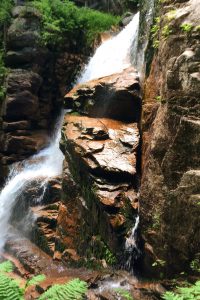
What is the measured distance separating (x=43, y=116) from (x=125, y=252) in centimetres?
1036

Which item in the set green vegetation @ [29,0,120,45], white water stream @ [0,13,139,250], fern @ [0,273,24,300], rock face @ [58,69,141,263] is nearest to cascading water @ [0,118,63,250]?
white water stream @ [0,13,139,250]

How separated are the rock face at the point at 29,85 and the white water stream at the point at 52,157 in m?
0.67

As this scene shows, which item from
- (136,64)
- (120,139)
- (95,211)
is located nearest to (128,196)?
(95,211)

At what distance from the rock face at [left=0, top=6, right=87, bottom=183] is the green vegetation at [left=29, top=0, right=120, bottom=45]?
432mm

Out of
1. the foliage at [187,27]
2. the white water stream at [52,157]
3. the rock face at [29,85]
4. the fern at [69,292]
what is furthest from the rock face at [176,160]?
the rock face at [29,85]

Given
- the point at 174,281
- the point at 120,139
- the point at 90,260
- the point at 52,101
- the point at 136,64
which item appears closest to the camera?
the point at 174,281

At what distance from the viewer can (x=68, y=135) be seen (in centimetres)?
1038

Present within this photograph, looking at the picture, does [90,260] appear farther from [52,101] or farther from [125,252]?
[52,101]

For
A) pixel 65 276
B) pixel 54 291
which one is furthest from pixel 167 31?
pixel 65 276

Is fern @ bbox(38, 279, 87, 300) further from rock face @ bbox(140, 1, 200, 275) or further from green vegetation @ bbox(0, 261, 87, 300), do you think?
rock face @ bbox(140, 1, 200, 275)

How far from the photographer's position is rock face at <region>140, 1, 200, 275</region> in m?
6.08

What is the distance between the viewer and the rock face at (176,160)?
6.08 meters

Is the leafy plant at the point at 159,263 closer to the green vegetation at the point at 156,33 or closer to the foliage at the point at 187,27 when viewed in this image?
the foliage at the point at 187,27

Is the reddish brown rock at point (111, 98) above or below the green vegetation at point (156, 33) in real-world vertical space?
below
